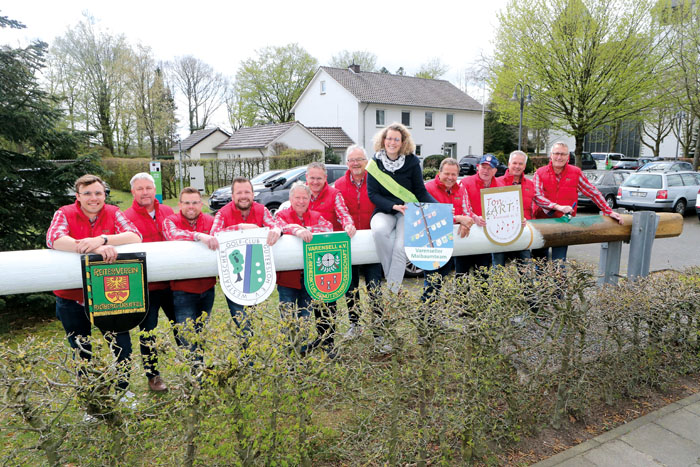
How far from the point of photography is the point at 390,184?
3922 mm

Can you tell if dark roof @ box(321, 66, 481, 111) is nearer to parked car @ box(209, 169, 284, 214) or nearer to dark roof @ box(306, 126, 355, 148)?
dark roof @ box(306, 126, 355, 148)

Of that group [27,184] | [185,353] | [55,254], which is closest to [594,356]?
[185,353]

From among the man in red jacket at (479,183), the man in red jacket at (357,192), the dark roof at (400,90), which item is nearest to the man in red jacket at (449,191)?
the man in red jacket at (479,183)

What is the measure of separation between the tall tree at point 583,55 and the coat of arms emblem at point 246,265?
73.5ft

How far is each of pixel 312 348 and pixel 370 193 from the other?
1.86 metres

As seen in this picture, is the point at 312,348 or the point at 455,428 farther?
the point at 455,428

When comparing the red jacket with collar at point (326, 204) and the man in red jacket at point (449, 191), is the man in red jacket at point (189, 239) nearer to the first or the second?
the red jacket with collar at point (326, 204)

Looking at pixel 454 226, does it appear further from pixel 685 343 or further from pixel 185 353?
pixel 185 353

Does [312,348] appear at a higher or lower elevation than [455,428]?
higher

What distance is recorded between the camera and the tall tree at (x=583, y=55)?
822 inches

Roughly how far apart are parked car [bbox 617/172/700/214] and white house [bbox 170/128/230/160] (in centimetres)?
3077

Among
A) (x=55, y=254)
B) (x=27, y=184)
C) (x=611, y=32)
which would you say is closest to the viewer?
(x=55, y=254)

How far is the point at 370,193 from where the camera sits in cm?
402

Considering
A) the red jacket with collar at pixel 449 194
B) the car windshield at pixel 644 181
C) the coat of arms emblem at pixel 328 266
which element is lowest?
the coat of arms emblem at pixel 328 266
